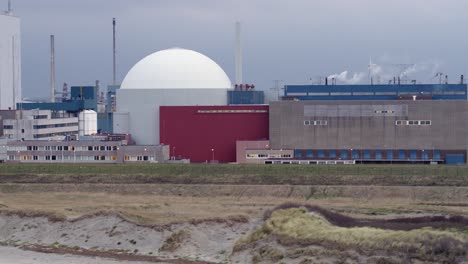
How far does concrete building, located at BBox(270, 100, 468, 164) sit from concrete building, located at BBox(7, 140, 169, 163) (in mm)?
11788

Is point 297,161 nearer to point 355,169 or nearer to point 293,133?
point 293,133

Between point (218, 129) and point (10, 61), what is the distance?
5177 cm

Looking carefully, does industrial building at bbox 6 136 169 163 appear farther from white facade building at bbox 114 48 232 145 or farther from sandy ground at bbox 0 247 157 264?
sandy ground at bbox 0 247 157 264

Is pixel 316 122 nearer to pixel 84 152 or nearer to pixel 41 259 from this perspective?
pixel 84 152

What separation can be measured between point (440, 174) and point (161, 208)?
2591 cm

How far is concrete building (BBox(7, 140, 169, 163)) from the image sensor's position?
9019 centimetres

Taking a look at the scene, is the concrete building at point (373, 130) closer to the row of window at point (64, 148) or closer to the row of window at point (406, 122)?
the row of window at point (406, 122)

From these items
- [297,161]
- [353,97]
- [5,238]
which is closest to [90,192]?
[5,238]

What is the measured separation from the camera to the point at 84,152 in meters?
90.9

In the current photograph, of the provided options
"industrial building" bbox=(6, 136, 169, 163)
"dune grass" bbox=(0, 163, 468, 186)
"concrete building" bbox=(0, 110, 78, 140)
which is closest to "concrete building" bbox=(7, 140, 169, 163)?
"industrial building" bbox=(6, 136, 169, 163)

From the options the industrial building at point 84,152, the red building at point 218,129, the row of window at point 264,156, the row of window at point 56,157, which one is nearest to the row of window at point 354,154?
the row of window at point 264,156

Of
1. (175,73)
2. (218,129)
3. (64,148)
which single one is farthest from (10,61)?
(218,129)

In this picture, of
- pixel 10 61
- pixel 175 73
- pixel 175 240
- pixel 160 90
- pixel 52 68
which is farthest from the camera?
pixel 52 68

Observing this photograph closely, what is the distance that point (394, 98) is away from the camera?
9325 centimetres
